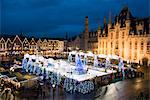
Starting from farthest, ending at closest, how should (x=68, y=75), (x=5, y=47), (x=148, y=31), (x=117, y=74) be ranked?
(x=5, y=47), (x=148, y=31), (x=117, y=74), (x=68, y=75)

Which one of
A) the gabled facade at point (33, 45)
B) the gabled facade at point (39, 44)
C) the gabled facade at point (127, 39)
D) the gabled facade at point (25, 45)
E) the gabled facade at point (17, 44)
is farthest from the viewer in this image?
the gabled facade at point (39, 44)

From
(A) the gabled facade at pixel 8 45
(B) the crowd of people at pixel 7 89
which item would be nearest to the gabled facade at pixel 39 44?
(A) the gabled facade at pixel 8 45

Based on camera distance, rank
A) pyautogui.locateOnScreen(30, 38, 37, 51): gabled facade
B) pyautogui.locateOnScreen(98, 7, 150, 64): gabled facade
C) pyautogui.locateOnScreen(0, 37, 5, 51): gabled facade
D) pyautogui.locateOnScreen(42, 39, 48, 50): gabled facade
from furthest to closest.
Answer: pyautogui.locateOnScreen(42, 39, 48, 50): gabled facade → pyautogui.locateOnScreen(30, 38, 37, 51): gabled facade → pyautogui.locateOnScreen(0, 37, 5, 51): gabled facade → pyautogui.locateOnScreen(98, 7, 150, 64): gabled facade

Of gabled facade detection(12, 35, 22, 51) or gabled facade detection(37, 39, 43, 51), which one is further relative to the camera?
gabled facade detection(37, 39, 43, 51)

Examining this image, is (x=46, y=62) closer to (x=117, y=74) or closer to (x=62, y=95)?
(x=117, y=74)

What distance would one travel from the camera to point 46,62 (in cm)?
4022

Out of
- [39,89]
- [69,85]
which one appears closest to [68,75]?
[69,85]

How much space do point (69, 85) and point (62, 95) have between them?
3.54 metres

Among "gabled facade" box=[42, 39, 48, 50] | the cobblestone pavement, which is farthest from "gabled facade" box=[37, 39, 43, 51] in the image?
the cobblestone pavement

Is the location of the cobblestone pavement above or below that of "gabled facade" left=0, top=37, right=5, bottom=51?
below

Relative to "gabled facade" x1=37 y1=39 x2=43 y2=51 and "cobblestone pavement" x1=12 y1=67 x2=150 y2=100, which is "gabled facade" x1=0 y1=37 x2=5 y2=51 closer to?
"gabled facade" x1=37 y1=39 x2=43 y2=51

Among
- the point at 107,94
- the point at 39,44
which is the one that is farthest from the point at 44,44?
the point at 107,94

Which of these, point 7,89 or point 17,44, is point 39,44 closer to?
point 17,44

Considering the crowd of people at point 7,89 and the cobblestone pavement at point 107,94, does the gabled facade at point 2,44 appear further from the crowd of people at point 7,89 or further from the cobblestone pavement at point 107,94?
the cobblestone pavement at point 107,94
